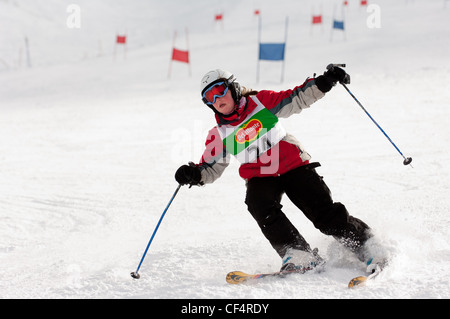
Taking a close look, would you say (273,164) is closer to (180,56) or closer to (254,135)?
(254,135)

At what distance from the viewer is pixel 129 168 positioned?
590 cm

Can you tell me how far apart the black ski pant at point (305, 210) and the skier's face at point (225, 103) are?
46 centimetres

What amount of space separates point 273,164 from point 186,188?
7.88ft

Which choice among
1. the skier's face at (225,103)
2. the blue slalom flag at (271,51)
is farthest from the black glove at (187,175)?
the blue slalom flag at (271,51)

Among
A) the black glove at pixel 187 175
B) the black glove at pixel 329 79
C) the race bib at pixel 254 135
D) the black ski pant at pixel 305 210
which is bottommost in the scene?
the black ski pant at pixel 305 210

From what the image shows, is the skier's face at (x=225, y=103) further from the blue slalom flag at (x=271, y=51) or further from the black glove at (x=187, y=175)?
the blue slalom flag at (x=271, y=51)

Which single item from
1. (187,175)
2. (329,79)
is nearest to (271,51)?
(329,79)

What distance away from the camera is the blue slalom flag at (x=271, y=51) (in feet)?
38.4

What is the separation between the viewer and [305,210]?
2.84 metres

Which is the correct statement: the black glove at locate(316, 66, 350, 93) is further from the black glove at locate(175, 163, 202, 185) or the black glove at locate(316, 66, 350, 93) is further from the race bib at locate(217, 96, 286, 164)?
the black glove at locate(175, 163, 202, 185)

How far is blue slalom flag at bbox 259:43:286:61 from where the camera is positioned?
1170 centimetres

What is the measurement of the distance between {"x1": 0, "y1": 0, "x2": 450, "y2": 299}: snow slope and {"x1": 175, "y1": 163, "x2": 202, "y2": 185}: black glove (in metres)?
0.52

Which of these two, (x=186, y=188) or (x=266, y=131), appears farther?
(x=186, y=188)

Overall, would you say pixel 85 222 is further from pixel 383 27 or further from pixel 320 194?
pixel 383 27
